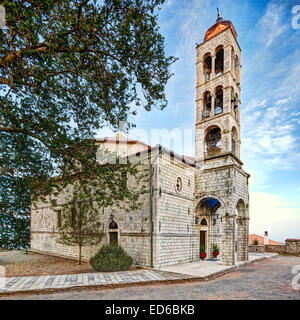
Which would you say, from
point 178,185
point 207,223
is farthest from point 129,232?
point 207,223

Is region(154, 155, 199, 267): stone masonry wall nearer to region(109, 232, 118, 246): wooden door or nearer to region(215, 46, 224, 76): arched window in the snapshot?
region(109, 232, 118, 246): wooden door

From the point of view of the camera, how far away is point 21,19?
21.2 feet

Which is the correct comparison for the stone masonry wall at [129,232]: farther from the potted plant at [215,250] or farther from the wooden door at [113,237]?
the potted plant at [215,250]

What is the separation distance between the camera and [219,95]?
18359 mm

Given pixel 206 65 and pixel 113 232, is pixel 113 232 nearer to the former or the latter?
pixel 113 232

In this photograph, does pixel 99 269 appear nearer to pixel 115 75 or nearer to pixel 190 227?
pixel 190 227

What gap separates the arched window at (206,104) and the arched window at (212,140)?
52.2 inches

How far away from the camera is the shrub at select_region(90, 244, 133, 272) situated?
11.0 meters

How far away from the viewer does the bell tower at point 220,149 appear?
14.6 m

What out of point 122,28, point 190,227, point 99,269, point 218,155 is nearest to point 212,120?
point 218,155

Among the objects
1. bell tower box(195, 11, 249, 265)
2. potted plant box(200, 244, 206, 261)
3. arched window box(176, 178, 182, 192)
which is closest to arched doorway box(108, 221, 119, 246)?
arched window box(176, 178, 182, 192)

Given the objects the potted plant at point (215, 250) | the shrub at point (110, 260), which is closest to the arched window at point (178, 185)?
the shrub at point (110, 260)

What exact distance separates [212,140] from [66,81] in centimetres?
1267
